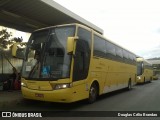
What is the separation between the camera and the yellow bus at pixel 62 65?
10.4 meters

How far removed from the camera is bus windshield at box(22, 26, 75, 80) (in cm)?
1053

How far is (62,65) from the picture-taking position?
414 inches

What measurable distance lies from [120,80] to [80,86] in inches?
302

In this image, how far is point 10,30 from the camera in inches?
706

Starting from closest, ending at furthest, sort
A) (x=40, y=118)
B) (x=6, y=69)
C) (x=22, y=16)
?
(x=40, y=118)
(x=22, y=16)
(x=6, y=69)

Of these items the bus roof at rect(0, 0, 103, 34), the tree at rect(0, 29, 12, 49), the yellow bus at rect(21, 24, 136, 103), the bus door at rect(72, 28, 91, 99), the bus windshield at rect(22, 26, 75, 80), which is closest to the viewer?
the yellow bus at rect(21, 24, 136, 103)

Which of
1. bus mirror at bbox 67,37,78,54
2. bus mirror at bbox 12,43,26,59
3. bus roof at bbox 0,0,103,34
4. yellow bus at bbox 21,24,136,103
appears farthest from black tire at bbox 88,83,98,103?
bus roof at bbox 0,0,103,34

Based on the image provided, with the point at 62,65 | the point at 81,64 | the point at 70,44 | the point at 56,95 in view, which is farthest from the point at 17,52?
the point at 70,44

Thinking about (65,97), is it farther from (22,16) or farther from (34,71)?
(22,16)

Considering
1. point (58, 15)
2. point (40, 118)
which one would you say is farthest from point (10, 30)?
point (40, 118)

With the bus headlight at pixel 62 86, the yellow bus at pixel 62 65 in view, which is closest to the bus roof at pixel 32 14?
Answer: the yellow bus at pixel 62 65

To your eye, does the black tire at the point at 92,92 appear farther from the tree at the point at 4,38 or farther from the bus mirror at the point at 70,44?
the tree at the point at 4,38

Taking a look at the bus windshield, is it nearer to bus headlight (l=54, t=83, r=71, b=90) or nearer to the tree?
bus headlight (l=54, t=83, r=71, b=90)

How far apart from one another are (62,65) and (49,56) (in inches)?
31.3
